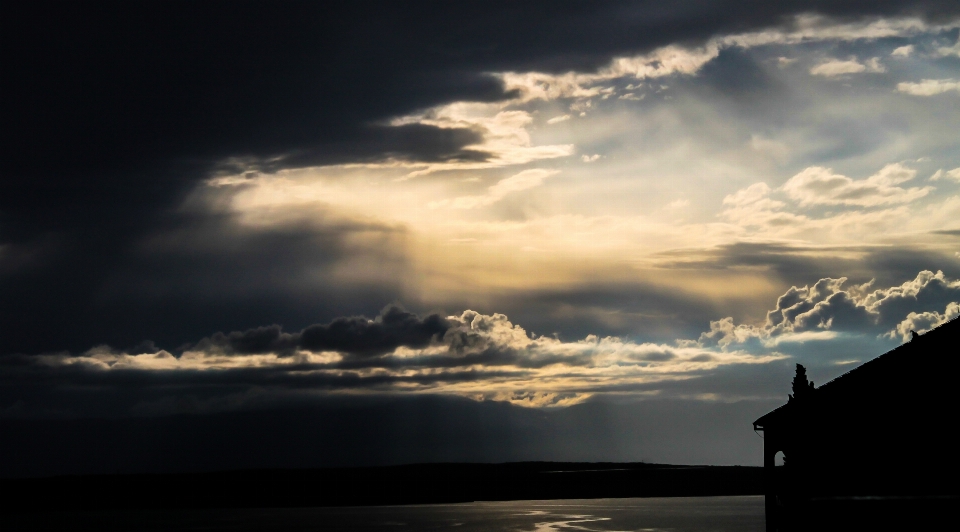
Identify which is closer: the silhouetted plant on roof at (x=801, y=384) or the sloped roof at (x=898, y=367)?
the sloped roof at (x=898, y=367)

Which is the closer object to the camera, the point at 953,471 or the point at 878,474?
the point at 953,471

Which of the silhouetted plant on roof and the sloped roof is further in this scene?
the silhouetted plant on roof

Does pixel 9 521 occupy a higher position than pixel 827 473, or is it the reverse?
pixel 827 473

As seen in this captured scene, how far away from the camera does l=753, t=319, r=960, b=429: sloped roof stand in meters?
29.8

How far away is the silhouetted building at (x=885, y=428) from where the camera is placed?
2902 cm

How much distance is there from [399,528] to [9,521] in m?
77.4

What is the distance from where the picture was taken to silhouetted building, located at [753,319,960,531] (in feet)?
95.2

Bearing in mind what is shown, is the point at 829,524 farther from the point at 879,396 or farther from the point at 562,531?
the point at 562,531

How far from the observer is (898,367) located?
100 ft

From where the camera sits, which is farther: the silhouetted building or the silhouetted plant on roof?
the silhouetted plant on roof

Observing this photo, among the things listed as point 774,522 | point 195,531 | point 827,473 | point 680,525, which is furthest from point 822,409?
point 195,531

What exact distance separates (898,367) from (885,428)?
6.71ft

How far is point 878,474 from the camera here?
3069cm

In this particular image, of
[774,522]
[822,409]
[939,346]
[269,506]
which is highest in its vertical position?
[939,346]
